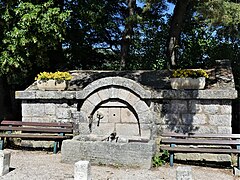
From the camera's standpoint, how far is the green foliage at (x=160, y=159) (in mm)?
6853

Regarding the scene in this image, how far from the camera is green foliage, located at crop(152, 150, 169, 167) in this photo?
6.85 m

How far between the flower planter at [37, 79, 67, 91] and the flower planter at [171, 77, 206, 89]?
9.96 ft

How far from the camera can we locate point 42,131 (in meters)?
8.16

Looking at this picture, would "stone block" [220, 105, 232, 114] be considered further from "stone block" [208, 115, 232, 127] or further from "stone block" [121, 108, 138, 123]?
"stone block" [121, 108, 138, 123]

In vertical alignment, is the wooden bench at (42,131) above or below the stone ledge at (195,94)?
below

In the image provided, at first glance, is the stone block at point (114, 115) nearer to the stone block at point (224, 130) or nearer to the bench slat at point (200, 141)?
the bench slat at point (200, 141)

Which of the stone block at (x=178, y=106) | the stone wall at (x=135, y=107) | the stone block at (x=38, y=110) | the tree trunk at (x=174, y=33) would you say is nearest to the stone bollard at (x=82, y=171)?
the stone wall at (x=135, y=107)

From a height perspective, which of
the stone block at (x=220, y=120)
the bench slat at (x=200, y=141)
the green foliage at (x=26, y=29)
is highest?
the green foliage at (x=26, y=29)

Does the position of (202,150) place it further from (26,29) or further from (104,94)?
(26,29)

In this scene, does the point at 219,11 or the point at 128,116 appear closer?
the point at 128,116

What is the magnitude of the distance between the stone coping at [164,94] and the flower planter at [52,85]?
0.72ft

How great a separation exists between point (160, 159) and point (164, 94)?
169cm

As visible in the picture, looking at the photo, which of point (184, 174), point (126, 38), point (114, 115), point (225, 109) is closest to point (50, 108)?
point (114, 115)

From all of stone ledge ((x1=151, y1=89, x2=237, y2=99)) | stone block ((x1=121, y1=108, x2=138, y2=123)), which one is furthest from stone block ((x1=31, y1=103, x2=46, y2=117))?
stone ledge ((x1=151, y1=89, x2=237, y2=99))
